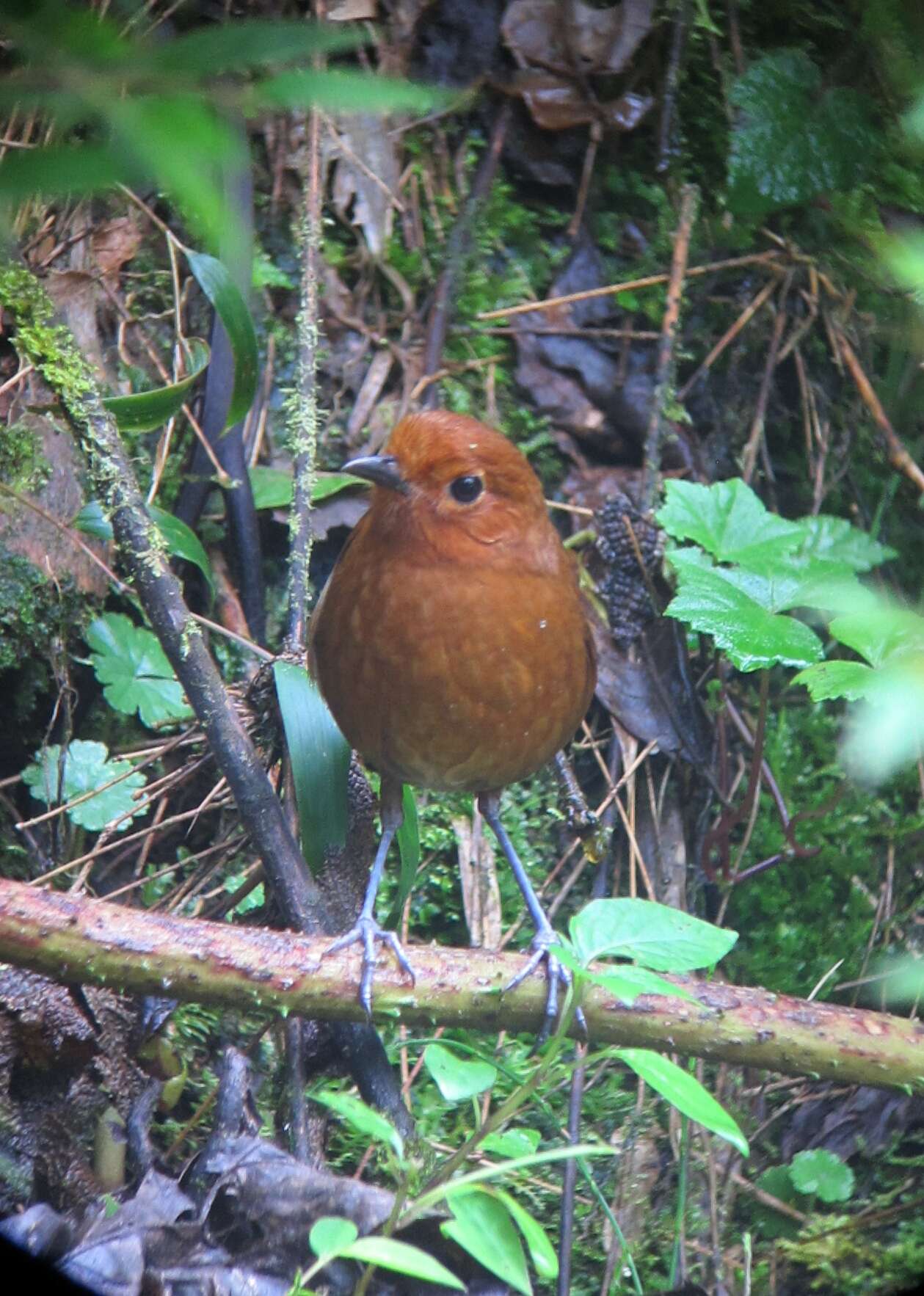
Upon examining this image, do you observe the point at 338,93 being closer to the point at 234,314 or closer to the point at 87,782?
the point at 234,314

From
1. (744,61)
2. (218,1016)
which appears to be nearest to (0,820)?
(218,1016)

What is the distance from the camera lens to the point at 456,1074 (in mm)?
1894

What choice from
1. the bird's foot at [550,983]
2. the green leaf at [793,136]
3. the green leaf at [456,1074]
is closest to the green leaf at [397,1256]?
the green leaf at [456,1074]

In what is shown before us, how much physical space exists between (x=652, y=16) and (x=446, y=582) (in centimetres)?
249

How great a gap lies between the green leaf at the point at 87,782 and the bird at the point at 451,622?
702 millimetres

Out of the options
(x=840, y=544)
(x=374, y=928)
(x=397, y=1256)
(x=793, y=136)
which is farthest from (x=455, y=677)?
(x=793, y=136)

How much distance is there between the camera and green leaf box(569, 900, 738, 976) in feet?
6.04

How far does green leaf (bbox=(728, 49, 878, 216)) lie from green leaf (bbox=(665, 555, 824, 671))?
153cm

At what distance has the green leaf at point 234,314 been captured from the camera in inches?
109

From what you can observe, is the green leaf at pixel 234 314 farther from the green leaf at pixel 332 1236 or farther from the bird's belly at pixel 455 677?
the green leaf at pixel 332 1236

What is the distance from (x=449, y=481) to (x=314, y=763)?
0.71 meters

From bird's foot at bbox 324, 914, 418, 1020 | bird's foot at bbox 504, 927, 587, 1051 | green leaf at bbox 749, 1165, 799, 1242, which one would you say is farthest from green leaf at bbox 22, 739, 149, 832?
green leaf at bbox 749, 1165, 799, 1242

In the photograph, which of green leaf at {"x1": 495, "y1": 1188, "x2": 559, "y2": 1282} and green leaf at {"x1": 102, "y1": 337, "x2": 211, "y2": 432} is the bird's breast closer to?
green leaf at {"x1": 102, "y1": 337, "x2": 211, "y2": 432}

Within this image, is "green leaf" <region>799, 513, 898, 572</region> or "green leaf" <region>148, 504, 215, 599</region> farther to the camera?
"green leaf" <region>799, 513, 898, 572</region>
